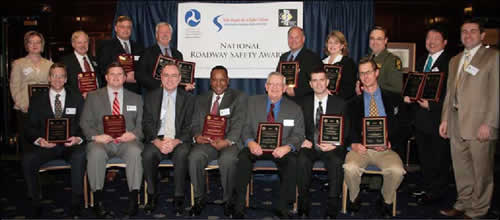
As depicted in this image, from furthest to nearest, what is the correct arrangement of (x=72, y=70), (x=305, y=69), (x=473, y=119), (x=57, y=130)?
(x=72, y=70) < (x=305, y=69) < (x=57, y=130) < (x=473, y=119)

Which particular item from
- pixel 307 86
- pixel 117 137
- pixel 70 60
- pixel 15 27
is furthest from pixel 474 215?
pixel 15 27

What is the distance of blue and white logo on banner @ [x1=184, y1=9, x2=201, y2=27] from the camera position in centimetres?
598

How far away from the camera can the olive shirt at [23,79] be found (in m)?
5.18

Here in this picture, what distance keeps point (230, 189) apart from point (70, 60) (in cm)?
282

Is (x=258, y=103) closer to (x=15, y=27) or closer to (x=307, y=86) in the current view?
(x=307, y=86)

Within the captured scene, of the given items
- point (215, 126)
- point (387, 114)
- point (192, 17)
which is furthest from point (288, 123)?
point (192, 17)

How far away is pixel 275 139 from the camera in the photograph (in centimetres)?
434

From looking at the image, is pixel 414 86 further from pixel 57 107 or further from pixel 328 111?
pixel 57 107

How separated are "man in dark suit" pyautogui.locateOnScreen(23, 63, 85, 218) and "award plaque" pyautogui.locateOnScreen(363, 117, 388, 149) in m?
3.18

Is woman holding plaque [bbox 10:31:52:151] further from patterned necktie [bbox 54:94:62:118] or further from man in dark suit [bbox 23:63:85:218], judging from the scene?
patterned necktie [bbox 54:94:62:118]

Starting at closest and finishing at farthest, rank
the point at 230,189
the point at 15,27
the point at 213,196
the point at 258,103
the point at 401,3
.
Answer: the point at 230,189 < the point at 258,103 < the point at 213,196 < the point at 15,27 < the point at 401,3

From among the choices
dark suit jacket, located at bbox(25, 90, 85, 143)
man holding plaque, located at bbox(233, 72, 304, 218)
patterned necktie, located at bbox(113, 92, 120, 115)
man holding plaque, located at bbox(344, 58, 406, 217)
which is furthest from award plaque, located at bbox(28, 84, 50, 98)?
man holding plaque, located at bbox(344, 58, 406, 217)

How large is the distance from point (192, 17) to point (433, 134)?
3.80 m

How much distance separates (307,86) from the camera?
5105 mm
